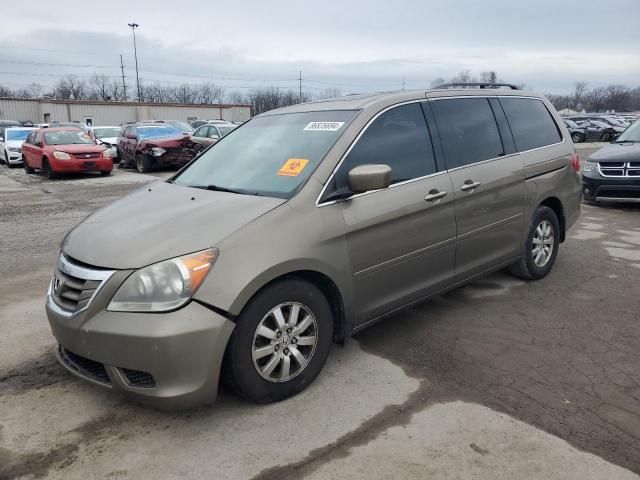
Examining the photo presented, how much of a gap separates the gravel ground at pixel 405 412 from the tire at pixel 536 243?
1.50 ft

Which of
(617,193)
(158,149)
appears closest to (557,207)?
(617,193)

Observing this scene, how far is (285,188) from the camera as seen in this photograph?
341cm

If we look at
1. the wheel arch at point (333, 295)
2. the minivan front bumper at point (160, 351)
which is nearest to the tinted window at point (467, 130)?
the wheel arch at point (333, 295)

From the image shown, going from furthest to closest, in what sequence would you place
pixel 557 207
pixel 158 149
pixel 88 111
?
pixel 88 111
pixel 158 149
pixel 557 207

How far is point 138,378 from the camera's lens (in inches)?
112

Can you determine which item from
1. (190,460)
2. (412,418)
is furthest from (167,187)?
(412,418)

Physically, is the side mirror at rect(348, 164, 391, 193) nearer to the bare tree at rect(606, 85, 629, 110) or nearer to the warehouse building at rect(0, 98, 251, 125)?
the warehouse building at rect(0, 98, 251, 125)

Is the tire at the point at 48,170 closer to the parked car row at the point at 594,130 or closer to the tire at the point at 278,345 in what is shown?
the tire at the point at 278,345

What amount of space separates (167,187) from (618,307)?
13.0 ft

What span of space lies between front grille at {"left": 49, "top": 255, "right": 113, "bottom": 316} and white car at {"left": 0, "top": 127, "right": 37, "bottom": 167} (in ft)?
68.9

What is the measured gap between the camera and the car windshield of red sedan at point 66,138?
16.9m

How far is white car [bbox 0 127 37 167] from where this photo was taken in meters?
21.5

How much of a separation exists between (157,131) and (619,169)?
14.7m

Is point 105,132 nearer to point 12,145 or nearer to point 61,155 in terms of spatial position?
point 12,145
